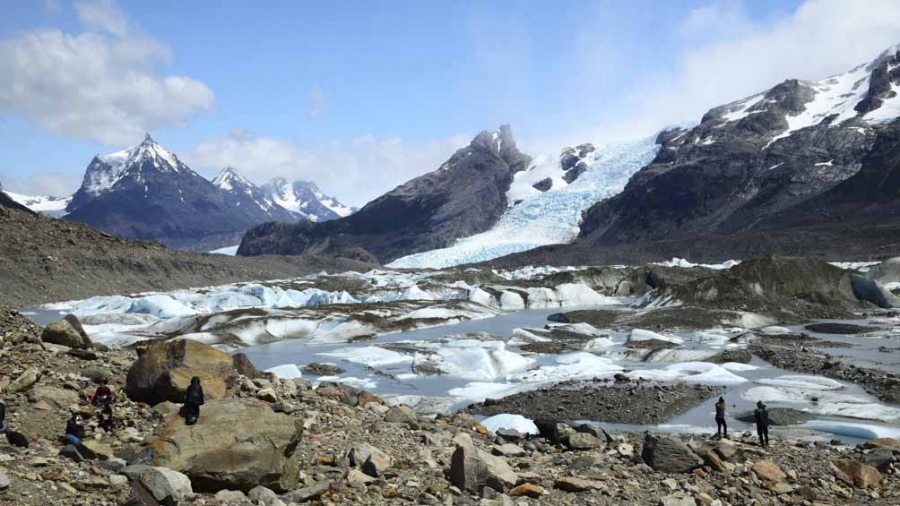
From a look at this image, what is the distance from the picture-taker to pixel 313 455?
11.5m

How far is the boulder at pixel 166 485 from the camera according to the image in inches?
332

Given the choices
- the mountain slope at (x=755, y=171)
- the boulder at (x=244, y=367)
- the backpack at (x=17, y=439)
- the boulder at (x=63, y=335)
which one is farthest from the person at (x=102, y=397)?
the mountain slope at (x=755, y=171)

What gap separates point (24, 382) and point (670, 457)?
12.3m

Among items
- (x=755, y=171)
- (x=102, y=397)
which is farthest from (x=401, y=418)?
(x=755, y=171)

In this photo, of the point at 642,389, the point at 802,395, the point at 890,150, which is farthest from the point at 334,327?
the point at 890,150

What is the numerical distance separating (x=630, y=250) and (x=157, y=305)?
109 meters

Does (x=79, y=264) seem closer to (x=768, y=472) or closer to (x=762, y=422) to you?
(x=762, y=422)

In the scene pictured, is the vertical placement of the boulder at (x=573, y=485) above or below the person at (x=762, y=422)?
above

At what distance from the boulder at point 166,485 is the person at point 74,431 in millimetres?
1882

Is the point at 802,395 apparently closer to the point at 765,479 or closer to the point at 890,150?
the point at 765,479

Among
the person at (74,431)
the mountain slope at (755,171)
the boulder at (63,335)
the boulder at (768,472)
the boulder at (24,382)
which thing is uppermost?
the mountain slope at (755,171)

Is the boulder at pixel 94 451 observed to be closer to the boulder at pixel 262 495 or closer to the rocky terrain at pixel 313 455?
the rocky terrain at pixel 313 455

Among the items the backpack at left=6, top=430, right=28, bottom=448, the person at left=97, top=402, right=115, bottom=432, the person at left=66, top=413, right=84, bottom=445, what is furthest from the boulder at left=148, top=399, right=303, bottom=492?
the person at left=97, top=402, right=115, bottom=432

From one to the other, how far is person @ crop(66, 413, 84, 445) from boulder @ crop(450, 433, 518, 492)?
5765 millimetres
